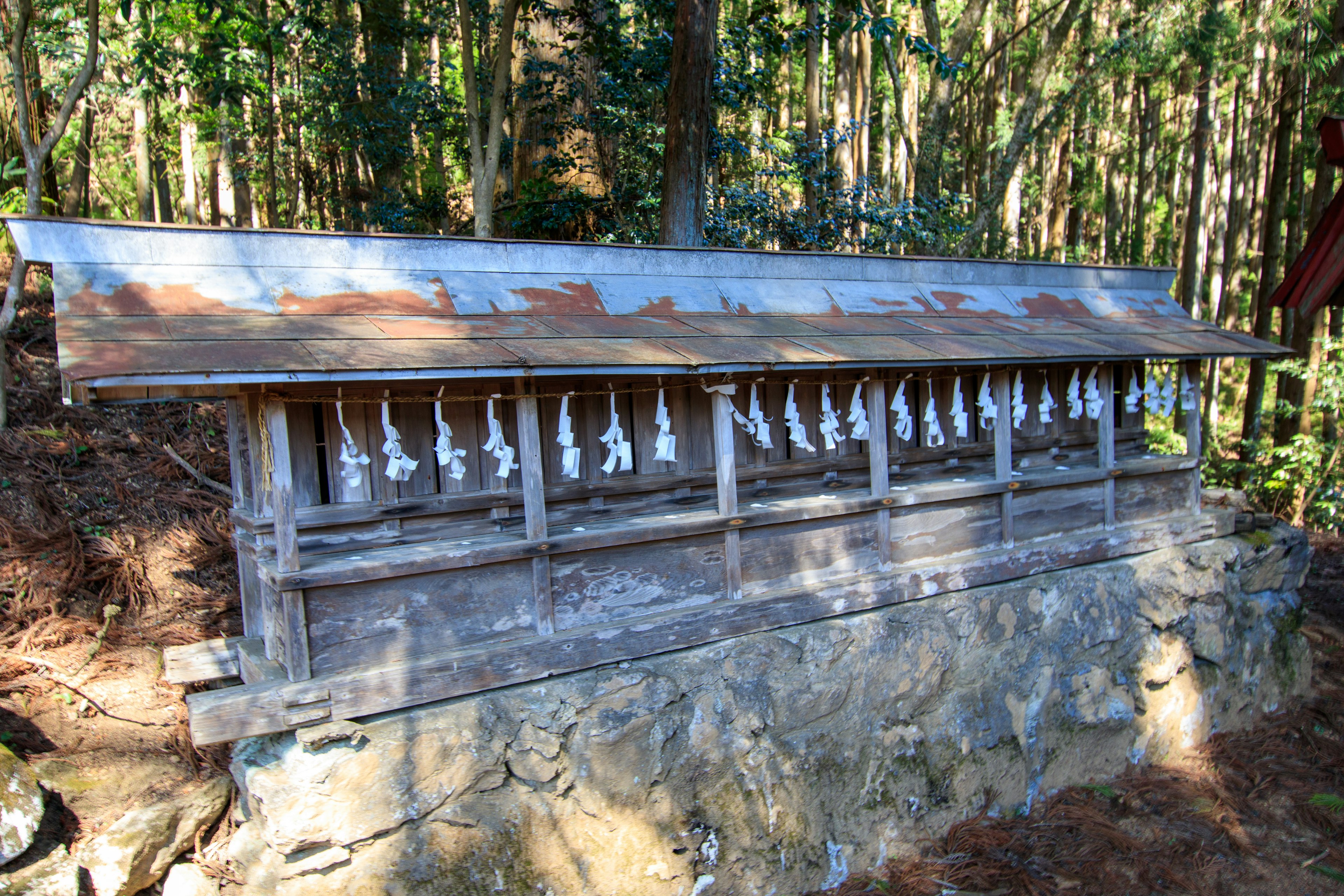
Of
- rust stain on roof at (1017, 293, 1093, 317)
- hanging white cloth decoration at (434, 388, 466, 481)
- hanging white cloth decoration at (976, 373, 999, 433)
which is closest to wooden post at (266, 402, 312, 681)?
hanging white cloth decoration at (434, 388, 466, 481)

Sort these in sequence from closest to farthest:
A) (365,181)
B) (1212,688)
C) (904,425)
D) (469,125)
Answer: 1. (904,425)
2. (1212,688)
3. (469,125)
4. (365,181)

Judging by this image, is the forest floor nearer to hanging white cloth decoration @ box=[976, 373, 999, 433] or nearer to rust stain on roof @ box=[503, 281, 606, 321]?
hanging white cloth decoration @ box=[976, 373, 999, 433]

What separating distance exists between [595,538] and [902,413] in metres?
3.11

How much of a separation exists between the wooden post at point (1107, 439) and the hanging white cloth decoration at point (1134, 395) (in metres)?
0.69

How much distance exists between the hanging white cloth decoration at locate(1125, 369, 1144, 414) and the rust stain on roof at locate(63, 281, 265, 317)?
808cm

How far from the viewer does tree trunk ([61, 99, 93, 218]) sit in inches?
546

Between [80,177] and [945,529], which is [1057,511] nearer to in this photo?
[945,529]

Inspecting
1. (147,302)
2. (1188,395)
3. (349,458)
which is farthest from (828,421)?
(147,302)

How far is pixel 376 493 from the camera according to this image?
17.9 feet

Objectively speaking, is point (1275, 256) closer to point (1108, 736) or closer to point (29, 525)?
point (1108, 736)

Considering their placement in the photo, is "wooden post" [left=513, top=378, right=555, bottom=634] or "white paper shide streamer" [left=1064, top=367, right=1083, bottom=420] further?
"white paper shide streamer" [left=1064, top=367, right=1083, bottom=420]

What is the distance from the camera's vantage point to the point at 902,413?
23.4 feet

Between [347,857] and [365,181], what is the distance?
1463 centimetres

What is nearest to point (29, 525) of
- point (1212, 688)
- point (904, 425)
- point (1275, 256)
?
point (904, 425)
